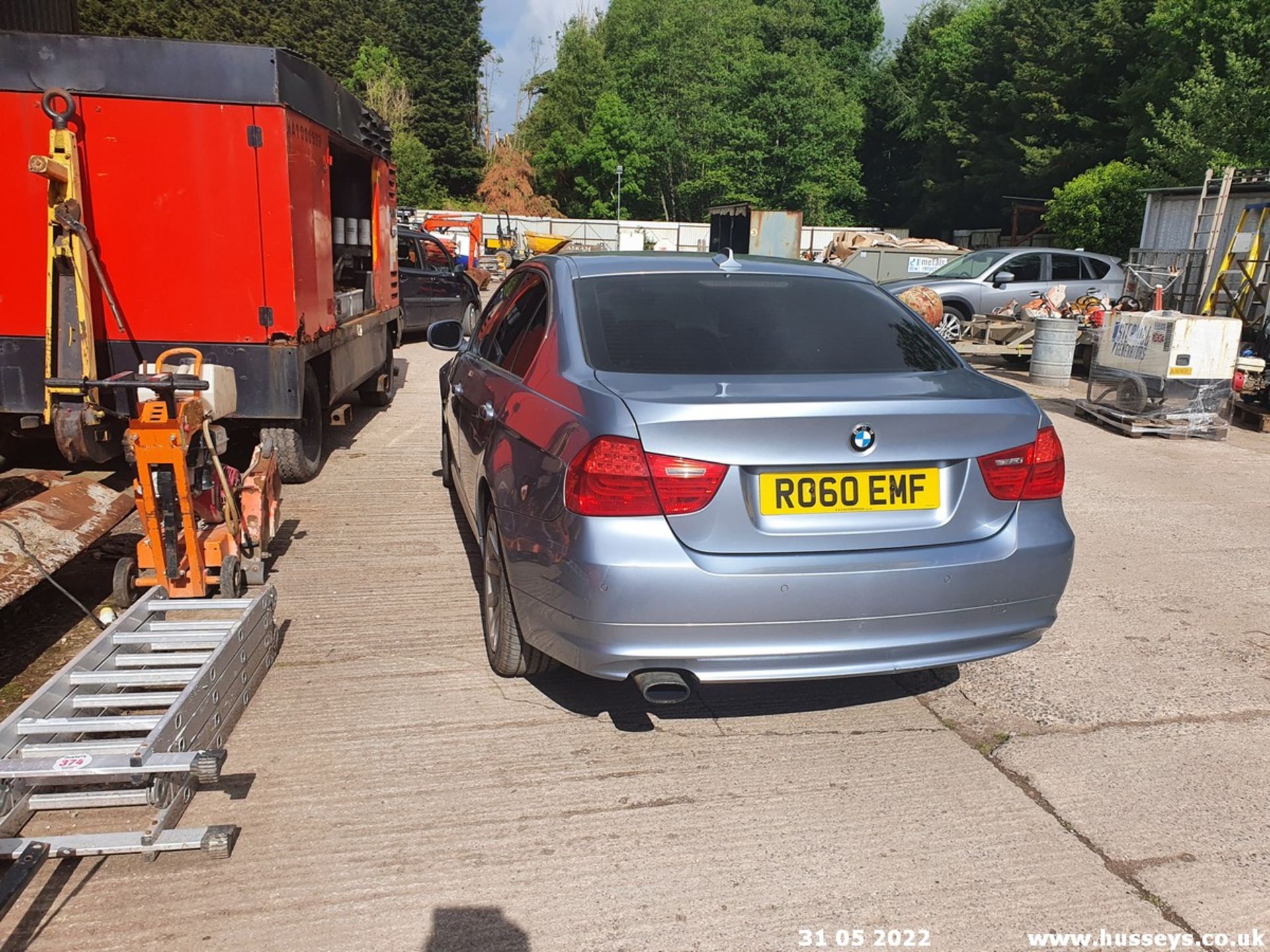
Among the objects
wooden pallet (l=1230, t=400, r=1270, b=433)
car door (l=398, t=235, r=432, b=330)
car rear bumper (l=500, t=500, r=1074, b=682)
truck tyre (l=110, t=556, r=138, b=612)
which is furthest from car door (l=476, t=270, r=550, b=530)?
car door (l=398, t=235, r=432, b=330)

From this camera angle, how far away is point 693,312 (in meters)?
3.51

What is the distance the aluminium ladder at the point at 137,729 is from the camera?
2561 mm

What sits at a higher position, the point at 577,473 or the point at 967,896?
the point at 577,473

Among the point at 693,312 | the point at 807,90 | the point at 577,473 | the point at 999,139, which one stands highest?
the point at 807,90

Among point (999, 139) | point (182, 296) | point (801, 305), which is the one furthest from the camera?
point (999, 139)

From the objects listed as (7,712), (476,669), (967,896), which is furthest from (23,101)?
(967,896)

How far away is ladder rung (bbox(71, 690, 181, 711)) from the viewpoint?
305 centimetres

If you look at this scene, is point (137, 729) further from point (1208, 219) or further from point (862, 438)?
point (1208, 219)

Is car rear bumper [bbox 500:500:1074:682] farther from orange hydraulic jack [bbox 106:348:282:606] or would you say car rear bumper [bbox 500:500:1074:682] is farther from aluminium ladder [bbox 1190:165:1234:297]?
aluminium ladder [bbox 1190:165:1234:297]

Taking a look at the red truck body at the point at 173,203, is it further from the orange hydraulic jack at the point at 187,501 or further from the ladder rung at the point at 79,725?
the ladder rung at the point at 79,725

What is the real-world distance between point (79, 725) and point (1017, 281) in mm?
15992

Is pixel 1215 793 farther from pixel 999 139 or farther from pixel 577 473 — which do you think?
pixel 999 139

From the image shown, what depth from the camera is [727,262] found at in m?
3.91

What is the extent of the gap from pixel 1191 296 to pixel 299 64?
13.1 metres
